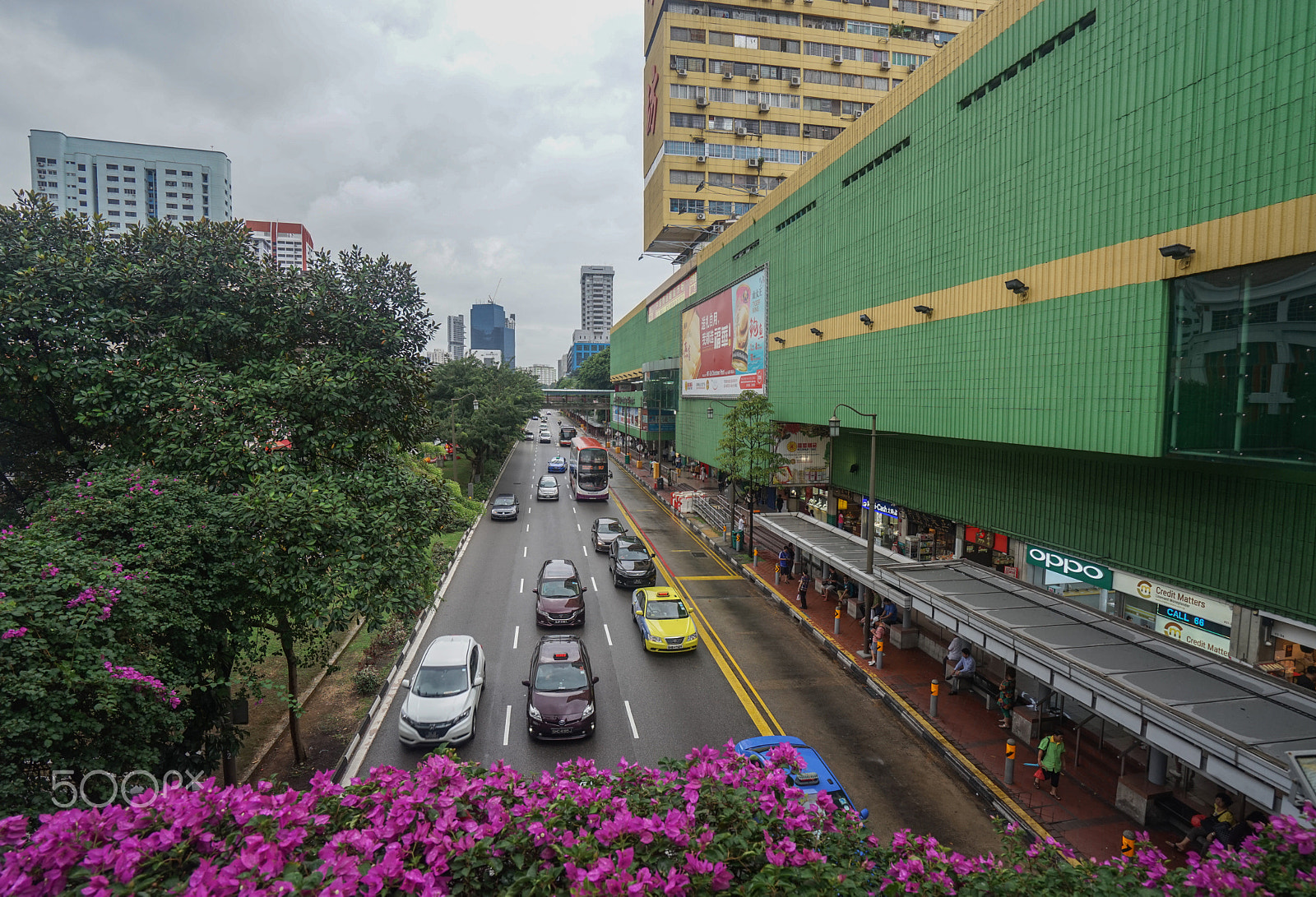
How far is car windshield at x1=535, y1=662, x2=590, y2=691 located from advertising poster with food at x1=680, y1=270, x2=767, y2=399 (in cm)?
2016

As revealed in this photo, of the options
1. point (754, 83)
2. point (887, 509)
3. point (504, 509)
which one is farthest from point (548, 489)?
point (754, 83)

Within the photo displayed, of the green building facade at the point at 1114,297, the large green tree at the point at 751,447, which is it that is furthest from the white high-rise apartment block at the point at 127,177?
the green building facade at the point at 1114,297

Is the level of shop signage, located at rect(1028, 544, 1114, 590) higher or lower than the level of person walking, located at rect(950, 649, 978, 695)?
higher

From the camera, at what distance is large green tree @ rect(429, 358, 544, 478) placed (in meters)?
47.6

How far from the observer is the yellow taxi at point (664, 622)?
18078 millimetres

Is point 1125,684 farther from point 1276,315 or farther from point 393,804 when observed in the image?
point 393,804

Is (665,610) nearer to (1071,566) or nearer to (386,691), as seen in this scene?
(386,691)

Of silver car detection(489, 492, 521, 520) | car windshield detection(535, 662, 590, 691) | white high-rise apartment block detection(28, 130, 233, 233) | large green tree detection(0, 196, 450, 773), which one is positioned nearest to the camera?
large green tree detection(0, 196, 450, 773)

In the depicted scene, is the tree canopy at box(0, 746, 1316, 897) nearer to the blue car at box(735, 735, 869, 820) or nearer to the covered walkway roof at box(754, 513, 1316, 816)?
the covered walkway roof at box(754, 513, 1316, 816)

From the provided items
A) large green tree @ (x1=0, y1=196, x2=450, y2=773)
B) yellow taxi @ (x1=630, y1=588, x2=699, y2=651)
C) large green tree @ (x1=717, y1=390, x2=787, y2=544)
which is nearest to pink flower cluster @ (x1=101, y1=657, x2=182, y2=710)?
large green tree @ (x1=0, y1=196, x2=450, y2=773)

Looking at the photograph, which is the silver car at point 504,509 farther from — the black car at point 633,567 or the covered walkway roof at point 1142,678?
the covered walkway roof at point 1142,678

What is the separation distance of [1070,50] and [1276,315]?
24.6 ft

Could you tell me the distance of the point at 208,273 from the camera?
10898 millimetres

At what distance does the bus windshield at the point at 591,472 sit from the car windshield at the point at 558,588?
77.0 feet
